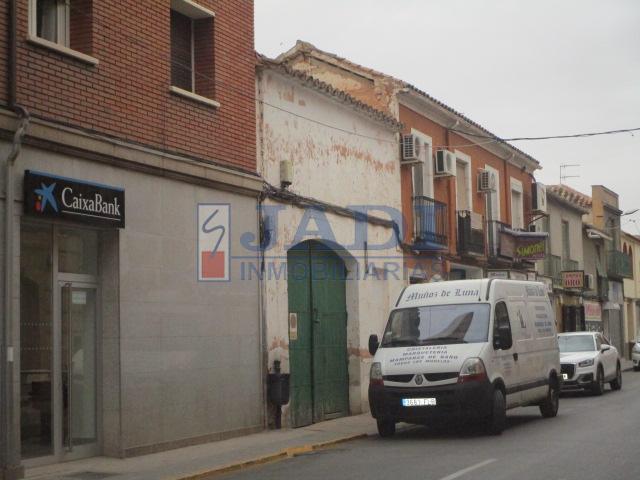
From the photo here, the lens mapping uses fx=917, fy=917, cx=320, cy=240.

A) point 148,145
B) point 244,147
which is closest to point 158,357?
point 148,145

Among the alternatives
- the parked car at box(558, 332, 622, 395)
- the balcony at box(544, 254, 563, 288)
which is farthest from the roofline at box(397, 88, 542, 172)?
the parked car at box(558, 332, 622, 395)

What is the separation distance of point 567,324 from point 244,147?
24393 millimetres

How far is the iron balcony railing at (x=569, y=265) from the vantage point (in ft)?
120

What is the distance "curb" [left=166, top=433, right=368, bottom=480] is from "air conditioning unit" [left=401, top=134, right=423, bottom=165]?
8.27 meters

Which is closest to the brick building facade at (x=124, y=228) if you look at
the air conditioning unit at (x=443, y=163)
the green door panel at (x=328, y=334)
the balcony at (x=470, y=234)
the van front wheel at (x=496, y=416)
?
the green door panel at (x=328, y=334)

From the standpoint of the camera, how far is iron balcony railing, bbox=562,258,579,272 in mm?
36656

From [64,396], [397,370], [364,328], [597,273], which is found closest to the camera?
[64,396]

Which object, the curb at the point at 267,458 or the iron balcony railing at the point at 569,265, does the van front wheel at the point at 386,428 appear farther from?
the iron balcony railing at the point at 569,265

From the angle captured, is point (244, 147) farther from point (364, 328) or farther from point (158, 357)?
point (364, 328)

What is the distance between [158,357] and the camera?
12.6m

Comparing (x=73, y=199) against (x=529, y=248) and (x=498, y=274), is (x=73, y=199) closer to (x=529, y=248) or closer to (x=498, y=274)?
(x=498, y=274)

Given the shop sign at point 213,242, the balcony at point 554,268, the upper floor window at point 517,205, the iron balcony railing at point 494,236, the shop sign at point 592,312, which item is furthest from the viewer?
the shop sign at point 592,312

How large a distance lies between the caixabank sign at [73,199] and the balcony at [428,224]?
1113cm

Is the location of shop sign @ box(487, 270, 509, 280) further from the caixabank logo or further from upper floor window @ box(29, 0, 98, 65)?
the caixabank logo
